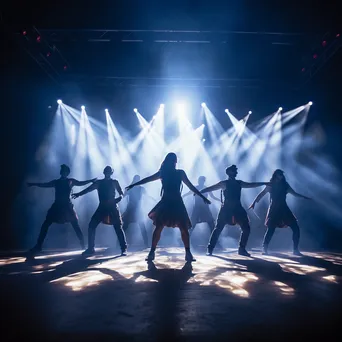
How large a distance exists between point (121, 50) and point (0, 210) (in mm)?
6794

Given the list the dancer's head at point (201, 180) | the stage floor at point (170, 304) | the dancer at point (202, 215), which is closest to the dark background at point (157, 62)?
the dancer's head at point (201, 180)

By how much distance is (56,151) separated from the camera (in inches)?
439

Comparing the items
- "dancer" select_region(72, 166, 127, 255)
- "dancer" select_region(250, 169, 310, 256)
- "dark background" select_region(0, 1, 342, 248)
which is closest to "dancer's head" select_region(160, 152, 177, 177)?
"dancer" select_region(72, 166, 127, 255)

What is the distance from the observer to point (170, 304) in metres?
2.38

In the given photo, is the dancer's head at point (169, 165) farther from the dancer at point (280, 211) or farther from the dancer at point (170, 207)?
the dancer at point (280, 211)

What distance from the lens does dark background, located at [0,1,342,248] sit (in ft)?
20.7

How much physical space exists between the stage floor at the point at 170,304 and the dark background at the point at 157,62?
587 centimetres

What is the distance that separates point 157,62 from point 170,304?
8160 millimetres

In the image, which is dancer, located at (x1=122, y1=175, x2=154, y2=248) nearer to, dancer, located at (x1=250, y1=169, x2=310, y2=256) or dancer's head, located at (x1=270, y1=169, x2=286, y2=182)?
dancer, located at (x1=250, y1=169, x2=310, y2=256)

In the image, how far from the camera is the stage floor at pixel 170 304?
1.80 meters

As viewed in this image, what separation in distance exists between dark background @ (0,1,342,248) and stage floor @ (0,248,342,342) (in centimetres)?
587

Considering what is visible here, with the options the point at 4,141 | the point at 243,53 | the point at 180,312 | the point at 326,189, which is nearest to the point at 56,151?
the point at 4,141

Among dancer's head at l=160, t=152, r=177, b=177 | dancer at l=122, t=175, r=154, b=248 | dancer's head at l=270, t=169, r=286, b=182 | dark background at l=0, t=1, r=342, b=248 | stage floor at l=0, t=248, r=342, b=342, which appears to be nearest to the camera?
stage floor at l=0, t=248, r=342, b=342

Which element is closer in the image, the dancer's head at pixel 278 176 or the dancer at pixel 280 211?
the dancer at pixel 280 211
